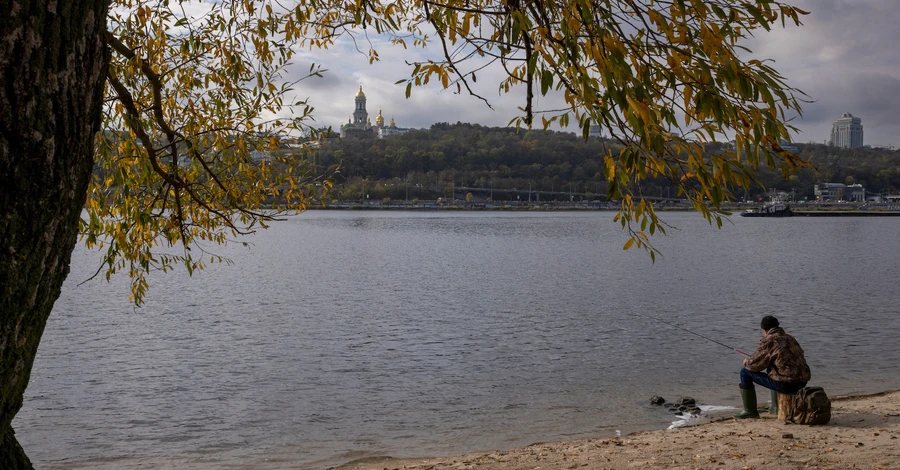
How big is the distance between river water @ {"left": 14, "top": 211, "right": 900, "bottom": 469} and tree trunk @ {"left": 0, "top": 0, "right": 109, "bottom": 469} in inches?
280

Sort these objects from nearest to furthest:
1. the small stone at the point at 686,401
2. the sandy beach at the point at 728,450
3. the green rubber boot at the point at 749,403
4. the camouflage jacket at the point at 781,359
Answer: the sandy beach at the point at 728,450
the camouflage jacket at the point at 781,359
the green rubber boot at the point at 749,403
the small stone at the point at 686,401

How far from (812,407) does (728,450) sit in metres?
1.48

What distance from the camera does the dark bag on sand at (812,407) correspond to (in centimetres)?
841

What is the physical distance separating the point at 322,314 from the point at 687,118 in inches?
823

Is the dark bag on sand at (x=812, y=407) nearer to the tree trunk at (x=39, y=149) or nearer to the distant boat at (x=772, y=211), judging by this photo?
the tree trunk at (x=39, y=149)

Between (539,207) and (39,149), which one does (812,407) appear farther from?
(539,207)

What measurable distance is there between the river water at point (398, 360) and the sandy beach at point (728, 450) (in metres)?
1.22

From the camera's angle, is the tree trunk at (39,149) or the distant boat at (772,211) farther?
the distant boat at (772,211)

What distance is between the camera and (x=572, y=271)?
1539 inches

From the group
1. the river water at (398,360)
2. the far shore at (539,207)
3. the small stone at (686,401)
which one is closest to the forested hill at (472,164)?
the far shore at (539,207)

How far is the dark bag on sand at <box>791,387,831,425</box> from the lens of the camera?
27.6 ft

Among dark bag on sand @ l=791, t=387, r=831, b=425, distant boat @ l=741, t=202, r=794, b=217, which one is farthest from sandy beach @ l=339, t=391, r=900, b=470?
distant boat @ l=741, t=202, r=794, b=217

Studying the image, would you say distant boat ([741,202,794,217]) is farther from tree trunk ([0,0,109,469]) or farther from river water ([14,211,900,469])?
tree trunk ([0,0,109,469])

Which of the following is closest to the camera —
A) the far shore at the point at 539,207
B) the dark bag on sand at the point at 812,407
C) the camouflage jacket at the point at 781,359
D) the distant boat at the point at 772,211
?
the dark bag on sand at the point at 812,407
